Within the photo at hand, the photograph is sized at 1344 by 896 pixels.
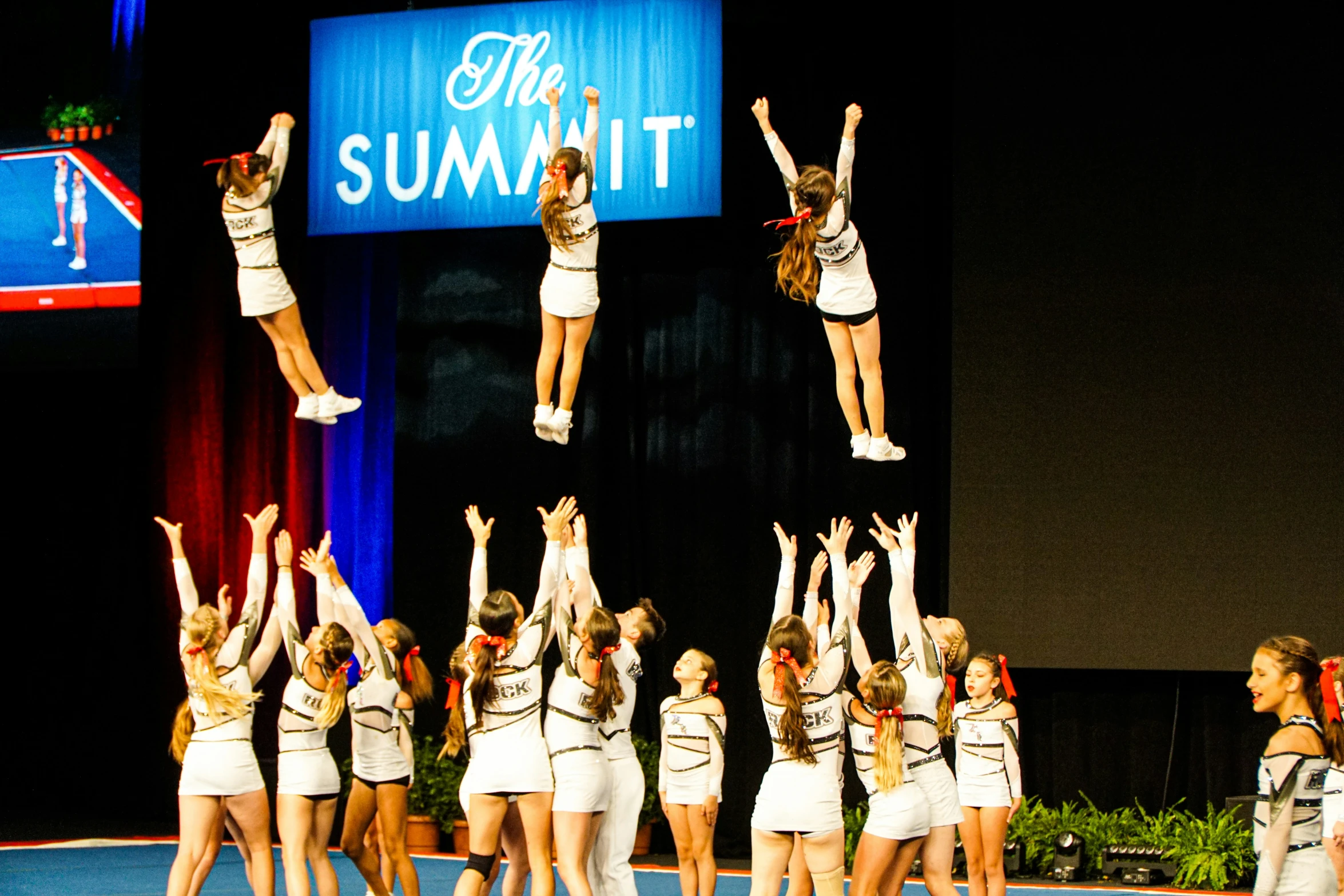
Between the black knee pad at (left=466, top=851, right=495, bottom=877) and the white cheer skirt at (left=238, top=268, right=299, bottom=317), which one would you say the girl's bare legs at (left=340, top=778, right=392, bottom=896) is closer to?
the black knee pad at (left=466, top=851, right=495, bottom=877)

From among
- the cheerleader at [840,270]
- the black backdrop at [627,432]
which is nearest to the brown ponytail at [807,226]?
the cheerleader at [840,270]

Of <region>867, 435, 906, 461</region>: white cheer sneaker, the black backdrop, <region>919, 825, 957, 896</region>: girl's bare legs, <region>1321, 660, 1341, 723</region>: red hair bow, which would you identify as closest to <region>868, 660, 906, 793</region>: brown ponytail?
<region>919, 825, 957, 896</region>: girl's bare legs

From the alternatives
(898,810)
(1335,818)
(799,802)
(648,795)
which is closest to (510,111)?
(799,802)

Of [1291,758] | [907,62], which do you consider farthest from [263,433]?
[1291,758]

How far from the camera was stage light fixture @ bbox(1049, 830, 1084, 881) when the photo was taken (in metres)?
9.07

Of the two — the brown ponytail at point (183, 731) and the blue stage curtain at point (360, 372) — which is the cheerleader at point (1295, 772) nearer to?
the brown ponytail at point (183, 731)

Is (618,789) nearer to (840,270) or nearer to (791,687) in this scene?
(791,687)

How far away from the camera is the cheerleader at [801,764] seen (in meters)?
5.51

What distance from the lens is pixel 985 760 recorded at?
275 inches

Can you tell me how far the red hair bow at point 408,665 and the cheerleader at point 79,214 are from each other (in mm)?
3669

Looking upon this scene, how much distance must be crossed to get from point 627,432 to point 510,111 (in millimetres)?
2883

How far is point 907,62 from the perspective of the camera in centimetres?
992

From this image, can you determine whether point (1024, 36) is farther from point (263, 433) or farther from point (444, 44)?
point (263, 433)

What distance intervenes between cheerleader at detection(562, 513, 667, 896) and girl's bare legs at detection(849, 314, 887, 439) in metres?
1.25
